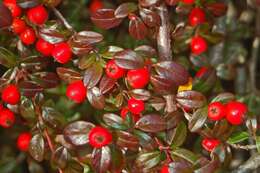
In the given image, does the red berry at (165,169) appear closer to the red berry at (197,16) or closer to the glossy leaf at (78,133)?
the glossy leaf at (78,133)

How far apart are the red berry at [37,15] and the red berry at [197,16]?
1.80 feet

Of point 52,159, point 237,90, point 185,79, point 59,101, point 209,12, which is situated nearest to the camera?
point 185,79

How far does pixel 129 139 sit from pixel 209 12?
0.60 meters

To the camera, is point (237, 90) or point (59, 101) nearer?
point (59, 101)

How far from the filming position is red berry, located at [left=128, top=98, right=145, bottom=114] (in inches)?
63.2

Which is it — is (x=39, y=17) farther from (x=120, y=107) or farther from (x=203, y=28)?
(x=203, y=28)

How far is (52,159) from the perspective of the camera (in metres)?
1.68

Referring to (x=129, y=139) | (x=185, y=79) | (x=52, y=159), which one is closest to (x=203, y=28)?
(x=185, y=79)

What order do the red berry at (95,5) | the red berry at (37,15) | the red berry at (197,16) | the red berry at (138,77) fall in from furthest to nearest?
the red berry at (95,5) → the red berry at (197,16) → the red berry at (37,15) → the red berry at (138,77)

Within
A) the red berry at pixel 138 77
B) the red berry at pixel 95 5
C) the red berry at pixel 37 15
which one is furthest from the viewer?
the red berry at pixel 95 5

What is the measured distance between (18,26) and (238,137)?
0.76 meters

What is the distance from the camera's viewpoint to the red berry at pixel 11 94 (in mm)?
1619

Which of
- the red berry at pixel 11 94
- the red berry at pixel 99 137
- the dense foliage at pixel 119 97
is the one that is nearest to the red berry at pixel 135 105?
the dense foliage at pixel 119 97

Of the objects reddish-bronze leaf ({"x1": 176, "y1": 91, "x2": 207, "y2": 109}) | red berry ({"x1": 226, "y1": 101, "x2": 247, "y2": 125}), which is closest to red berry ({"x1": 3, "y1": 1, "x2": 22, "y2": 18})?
reddish-bronze leaf ({"x1": 176, "y1": 91, "x2": 207, "y2": 109})
